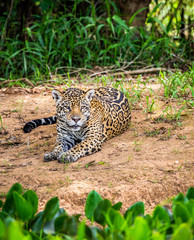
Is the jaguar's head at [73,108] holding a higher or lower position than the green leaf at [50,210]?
lower

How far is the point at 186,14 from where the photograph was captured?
10391 millimetres

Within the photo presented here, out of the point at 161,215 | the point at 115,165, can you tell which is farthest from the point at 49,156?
the point at 161,215

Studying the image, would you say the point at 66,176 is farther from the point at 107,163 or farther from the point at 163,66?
the point at 163,66

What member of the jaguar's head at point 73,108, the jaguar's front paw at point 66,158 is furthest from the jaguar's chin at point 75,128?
the jaguar's front paw at point 66,158

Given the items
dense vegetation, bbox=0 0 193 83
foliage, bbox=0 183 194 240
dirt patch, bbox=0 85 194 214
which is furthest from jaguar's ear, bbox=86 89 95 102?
foliage, bbox=0 183 194 240

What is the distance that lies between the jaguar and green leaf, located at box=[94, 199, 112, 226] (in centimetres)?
284

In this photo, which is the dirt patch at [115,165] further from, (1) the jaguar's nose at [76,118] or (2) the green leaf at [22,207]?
(2) the green leaf at [22,207]

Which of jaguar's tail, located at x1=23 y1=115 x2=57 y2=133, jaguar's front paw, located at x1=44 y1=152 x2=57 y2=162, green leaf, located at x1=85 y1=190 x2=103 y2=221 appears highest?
green leaf, located at x1=85 y1=190 x2=103 y2=221

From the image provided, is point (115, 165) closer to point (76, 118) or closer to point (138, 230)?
point (76, 118)

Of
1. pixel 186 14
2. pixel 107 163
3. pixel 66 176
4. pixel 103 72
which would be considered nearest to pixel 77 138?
pixel 107 163

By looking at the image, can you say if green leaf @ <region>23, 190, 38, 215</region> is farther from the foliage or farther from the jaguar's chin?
the jaguar's chin

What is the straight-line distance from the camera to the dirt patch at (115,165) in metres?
4.17

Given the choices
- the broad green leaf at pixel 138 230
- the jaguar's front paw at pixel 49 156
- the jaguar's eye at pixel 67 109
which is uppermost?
the broad green leaf at pixel 138 230

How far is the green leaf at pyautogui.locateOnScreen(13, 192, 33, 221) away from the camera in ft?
7.16
